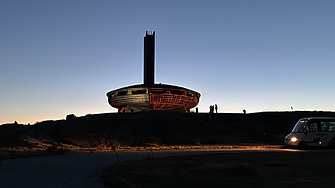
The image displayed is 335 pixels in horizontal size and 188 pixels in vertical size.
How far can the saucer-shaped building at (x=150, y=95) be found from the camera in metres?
101

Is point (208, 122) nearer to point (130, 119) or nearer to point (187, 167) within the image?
point (130, 119)

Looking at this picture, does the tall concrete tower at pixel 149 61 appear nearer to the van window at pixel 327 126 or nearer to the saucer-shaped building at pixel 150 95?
the saucer-shaped building at pixel 150 95

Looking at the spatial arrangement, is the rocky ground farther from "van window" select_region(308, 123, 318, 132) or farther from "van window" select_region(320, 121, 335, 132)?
"van window" select_region(320, 121, 335, 132)

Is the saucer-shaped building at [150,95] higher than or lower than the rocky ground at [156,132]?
higher

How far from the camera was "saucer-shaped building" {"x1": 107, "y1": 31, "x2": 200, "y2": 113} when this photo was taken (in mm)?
100625

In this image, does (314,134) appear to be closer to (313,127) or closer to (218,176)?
(313,127)

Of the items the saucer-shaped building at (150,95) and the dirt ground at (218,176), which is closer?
the dirt ground at (218,176)

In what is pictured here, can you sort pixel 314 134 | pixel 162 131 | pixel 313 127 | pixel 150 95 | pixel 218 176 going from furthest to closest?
pixel 150 95, pixel 162 131, pixel 313 127, pixel 314 134, pixel 218 176

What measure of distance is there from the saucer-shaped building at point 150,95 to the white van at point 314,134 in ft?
246

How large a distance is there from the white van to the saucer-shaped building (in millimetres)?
74981

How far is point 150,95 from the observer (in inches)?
3962

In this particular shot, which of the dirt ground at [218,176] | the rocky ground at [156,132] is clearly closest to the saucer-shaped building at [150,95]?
the rocky ground at [156,132]

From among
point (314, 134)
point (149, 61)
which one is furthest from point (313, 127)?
point (149, 61)

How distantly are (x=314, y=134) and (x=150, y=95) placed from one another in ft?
255
